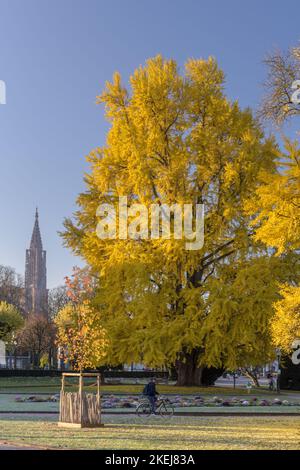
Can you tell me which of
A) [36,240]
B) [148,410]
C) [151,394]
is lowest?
[148,410]

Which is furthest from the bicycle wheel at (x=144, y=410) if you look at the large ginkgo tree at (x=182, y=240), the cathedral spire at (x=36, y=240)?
the cathedral spire at (x=36, y=240)

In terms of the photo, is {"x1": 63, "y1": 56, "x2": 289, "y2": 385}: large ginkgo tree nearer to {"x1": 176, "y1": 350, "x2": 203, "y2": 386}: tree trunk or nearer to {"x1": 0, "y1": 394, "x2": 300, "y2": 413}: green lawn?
{"x1": 176, "y1": 350, "x2": 203, "y2": 386}: tree trunk

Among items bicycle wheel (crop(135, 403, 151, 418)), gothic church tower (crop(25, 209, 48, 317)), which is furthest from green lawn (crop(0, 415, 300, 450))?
gothic church tower (crop(25, 209, 48, 317))

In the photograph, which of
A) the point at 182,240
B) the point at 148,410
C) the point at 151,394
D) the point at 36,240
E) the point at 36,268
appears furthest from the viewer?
the point at 36,240

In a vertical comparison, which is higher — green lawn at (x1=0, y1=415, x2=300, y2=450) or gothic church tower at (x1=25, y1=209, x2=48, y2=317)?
gothic church tower at (x1=25, y1=209, x2=48, y2=317)

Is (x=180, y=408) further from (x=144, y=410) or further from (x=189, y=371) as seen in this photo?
(x=189, y=371)

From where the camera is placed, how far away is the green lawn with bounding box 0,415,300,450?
51.9ft

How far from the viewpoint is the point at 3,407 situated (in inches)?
1147

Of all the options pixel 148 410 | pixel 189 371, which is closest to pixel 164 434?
pixel 148 410

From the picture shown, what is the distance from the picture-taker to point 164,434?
18.5m

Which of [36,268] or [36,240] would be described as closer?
[36,268]

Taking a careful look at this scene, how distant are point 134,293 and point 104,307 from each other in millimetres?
3903

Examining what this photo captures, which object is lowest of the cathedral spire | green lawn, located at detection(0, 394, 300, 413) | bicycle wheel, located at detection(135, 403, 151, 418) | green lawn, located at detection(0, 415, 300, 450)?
green lawn, located at detection(0, 394, 300, 413)

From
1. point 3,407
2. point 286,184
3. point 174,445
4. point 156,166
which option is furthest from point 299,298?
point 156,166
